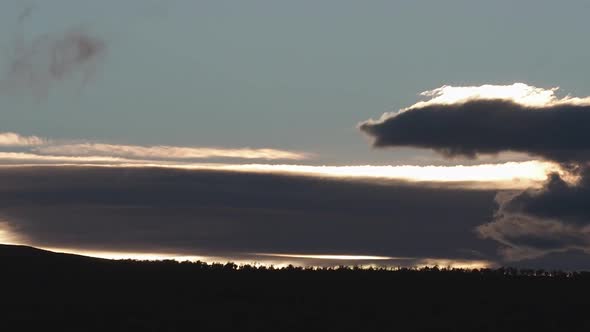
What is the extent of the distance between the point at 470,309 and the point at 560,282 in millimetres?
13844

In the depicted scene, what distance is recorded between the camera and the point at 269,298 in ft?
207

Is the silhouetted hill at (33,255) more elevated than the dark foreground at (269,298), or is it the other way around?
the silhouetted hill at (33,255)

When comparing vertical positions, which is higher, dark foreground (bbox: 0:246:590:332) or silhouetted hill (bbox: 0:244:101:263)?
silhouetted hill (bbox: 0:244:101:263)

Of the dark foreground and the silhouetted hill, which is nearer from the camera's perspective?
the dark foreground

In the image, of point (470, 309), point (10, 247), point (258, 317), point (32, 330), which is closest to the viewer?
point (32, 330)

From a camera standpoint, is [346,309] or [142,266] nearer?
[346,309]

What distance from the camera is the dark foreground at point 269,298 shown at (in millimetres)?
54031

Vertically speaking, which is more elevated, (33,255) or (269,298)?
(33,255)

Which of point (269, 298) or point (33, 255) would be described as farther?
point (33, 255)

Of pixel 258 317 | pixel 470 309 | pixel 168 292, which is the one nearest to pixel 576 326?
pixel 470 309

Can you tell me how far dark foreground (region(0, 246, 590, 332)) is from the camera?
5403 cm

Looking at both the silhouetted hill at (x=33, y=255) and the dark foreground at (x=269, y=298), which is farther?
the silhouetted hill at (x=33, y=255)

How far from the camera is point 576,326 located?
183ft

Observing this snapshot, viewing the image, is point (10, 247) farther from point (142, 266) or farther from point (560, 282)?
point (560, 282)
